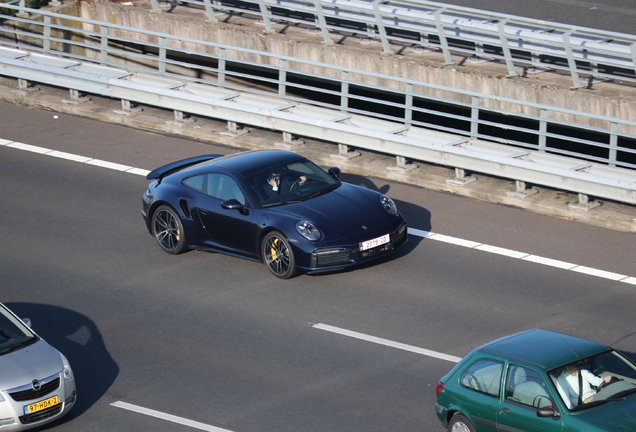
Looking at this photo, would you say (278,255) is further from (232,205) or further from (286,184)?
(286,184)

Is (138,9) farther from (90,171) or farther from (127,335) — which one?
(127,335)

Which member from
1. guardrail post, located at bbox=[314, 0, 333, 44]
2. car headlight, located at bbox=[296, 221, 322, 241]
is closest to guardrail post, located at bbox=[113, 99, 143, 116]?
guardrail post, located at bbox=[314, 0, 333, 44]

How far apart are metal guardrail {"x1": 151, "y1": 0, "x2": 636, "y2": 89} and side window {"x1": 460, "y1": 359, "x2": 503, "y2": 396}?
9.09 m

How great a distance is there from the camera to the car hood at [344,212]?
12094 millimetres

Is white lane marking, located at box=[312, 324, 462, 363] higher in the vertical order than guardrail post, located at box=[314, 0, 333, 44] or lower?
lower

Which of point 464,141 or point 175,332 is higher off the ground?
point 464,141

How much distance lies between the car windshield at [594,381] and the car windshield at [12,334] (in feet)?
16.9

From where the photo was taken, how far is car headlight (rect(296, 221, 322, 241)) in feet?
39.2

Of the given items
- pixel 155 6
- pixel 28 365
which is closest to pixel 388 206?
pixel 28 365

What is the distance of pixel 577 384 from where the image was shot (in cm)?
781

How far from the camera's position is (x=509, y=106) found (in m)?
17.6

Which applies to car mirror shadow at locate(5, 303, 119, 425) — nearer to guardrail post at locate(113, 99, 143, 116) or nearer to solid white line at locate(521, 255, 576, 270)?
solid white line at locate(521, 255, 576, 270)

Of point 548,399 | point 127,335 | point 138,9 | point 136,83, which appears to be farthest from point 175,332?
point 138,9

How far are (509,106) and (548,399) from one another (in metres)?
10.6
